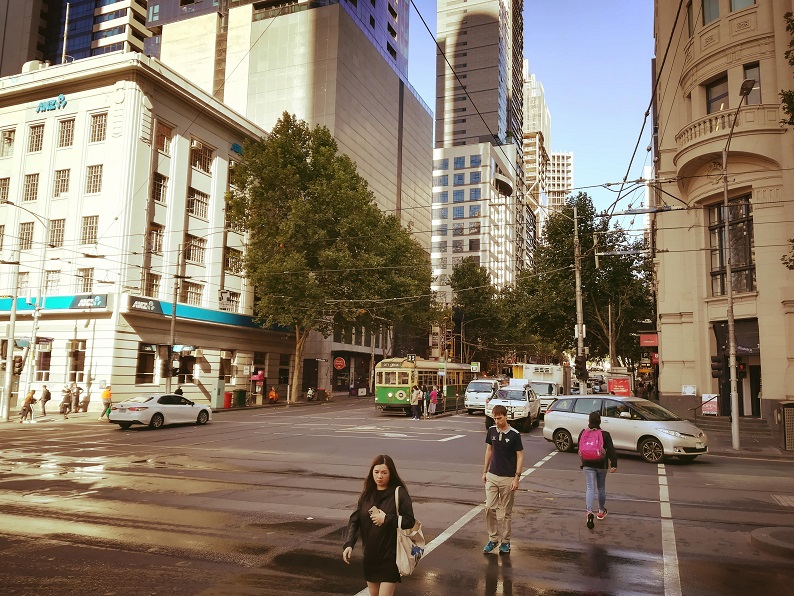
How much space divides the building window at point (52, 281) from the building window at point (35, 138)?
8647 mm

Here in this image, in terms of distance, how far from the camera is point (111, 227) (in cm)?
3534

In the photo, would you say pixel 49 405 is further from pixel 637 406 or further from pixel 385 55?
pixel 385 55

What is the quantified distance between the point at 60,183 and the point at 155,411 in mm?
20203

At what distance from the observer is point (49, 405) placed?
34719 millimetres

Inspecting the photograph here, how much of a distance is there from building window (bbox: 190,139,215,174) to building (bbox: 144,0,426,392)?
25572 millimetres

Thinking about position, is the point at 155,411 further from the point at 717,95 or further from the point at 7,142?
the point at 717,95

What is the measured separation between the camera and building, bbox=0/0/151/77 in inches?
3418

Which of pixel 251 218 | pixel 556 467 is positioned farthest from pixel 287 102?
pixel 556 467

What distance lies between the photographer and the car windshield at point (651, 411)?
16844mm

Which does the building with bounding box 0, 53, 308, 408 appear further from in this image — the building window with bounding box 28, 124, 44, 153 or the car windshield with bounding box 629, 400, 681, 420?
the car windshield with bounding box 629, 400, 681, 420

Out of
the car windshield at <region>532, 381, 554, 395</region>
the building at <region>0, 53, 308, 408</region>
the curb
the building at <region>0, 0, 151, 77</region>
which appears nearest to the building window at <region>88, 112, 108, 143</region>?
the building at <region>0, 53, 308, 408</region>

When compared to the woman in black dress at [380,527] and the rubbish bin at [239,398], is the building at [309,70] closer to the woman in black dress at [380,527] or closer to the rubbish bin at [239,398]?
the rubbish bin at [239,398]

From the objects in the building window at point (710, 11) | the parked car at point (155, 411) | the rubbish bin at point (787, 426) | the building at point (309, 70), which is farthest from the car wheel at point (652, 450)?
the building at point (309, 70)

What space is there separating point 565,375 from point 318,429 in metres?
24.6
